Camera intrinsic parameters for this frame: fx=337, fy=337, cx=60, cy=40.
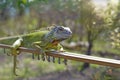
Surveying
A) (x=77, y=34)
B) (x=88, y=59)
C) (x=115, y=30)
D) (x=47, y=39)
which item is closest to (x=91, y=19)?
(x=115, y=30)

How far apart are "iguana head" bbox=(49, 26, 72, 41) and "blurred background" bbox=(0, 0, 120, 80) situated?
0.53 metres

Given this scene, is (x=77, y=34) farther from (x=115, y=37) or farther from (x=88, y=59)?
(x=88, y=59)

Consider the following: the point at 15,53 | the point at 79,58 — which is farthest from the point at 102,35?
the point at 79,58

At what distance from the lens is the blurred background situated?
240 centimetres

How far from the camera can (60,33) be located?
4.65ft

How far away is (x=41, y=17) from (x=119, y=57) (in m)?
1.13

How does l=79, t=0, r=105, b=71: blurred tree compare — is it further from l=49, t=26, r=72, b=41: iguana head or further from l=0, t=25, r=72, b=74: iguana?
l=49, t=26, r=72, b=41: iguana head

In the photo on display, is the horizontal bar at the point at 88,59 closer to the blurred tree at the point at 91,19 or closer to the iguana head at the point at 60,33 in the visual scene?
the iguana head at the point at 60,33

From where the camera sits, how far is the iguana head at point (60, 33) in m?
1.40

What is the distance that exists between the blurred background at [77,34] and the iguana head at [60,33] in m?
0.53

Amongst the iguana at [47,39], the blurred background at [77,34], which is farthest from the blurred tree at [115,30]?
the iguana at [47,39]

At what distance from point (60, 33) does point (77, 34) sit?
2.03m

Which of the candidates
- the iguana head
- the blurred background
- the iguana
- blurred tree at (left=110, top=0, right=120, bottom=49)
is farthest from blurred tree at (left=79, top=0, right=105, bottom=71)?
the iguana head

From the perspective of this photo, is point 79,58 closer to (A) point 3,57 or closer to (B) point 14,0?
(B) point 14,0
